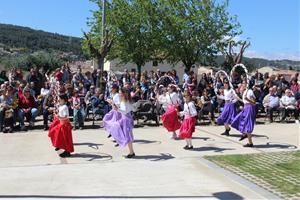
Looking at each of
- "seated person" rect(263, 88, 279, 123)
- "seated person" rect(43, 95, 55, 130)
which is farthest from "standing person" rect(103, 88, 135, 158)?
"seated person" rect(263, 88, 279, 123)

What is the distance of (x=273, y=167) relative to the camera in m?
10.7

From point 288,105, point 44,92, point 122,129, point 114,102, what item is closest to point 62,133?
point 122,129

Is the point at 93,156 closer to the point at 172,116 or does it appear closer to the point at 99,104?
the point at 172,116

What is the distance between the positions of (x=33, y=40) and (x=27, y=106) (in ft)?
204

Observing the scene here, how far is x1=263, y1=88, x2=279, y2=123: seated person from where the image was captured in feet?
62.1

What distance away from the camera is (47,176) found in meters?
9.69

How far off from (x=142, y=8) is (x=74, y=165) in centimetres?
3825

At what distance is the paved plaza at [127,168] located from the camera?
857cm

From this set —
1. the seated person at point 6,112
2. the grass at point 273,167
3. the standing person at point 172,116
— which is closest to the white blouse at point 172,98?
the standing person at point 172,116

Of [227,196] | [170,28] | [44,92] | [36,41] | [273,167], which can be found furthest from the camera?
[36,41]

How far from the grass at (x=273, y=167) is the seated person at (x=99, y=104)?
6.36m

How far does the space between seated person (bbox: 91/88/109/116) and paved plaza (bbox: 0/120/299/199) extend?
5.02ft

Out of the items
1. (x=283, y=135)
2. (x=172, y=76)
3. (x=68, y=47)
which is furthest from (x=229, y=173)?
(x=68, y=47)

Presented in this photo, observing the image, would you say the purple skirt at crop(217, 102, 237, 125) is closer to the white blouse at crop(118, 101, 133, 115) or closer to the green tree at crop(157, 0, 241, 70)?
the white blouse at crop(118, 101, 133, 115)
